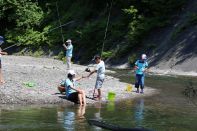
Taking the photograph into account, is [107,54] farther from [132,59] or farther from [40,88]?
[40,88]

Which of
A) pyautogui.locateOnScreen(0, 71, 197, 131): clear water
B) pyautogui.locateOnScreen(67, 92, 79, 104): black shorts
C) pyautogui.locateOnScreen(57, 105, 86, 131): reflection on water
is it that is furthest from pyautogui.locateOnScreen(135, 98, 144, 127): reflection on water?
pyautogui.locateOnScreen(67, 92, 79, 104): black shorts

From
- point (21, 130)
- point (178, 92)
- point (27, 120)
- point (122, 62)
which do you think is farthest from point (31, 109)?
point (122, 62)

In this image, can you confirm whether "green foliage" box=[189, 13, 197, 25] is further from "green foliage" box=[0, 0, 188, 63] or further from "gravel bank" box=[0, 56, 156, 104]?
"gravel bank" box=[0, 56, 156, 104]

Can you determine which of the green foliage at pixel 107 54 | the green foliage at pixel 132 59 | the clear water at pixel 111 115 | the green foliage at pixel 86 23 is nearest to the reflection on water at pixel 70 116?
the clear water at pixel 111 115

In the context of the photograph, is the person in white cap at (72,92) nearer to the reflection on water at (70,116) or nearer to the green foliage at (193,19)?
the reflection on water at (70,116)

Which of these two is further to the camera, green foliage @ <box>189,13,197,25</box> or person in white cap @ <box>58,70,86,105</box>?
green foliage @ <box>189,13,197,25</box>

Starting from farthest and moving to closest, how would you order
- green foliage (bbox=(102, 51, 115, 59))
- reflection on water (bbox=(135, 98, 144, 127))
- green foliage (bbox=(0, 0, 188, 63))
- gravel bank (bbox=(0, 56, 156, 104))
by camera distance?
1. green foliage (bbox=(102, 51, 115, 59))
2. green foliage (bbox=(0, 0, 188, 63))
3. gravel bank (bbox=(0, 56, 156, 104))
4. reflection on water (bbox=(135, 98, 144, 127))

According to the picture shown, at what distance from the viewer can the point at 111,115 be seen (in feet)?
60.3

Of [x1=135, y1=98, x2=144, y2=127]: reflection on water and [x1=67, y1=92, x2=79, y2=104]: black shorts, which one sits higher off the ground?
[x1=67, y1=92, x2=79, y2=104]: black shorts

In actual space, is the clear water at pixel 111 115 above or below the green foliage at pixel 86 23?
below

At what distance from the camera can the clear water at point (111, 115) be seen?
15906 mm

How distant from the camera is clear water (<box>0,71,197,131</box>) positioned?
15906 millimetres

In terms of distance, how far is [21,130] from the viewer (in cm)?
1488

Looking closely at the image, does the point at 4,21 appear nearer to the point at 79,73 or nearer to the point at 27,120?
the point at 79,73
